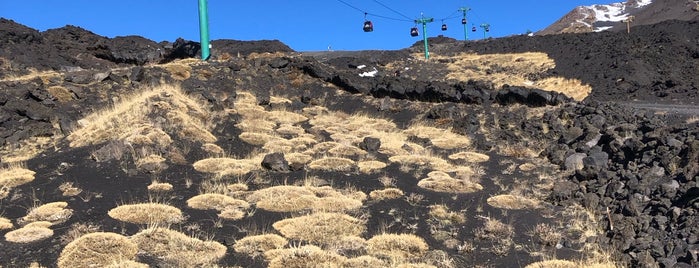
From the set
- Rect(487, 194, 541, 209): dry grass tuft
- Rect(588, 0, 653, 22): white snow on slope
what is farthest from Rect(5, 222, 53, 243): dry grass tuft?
Rect(588, 0, 653, 22): white snow on slope

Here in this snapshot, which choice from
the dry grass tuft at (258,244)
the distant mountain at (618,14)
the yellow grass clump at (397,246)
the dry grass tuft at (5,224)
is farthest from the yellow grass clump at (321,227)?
the distant mountain at (618,14)

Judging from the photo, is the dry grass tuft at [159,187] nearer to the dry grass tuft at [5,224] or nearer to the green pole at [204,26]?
the dry grass tuft at [5,224]

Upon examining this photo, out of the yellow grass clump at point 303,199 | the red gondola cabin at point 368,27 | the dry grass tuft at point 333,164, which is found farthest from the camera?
the red gondola cabin at point 368,27

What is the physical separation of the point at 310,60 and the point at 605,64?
18.9 meters

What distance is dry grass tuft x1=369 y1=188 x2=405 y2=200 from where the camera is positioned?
35.3ft

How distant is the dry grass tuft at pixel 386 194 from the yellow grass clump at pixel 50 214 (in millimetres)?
Result: 5467

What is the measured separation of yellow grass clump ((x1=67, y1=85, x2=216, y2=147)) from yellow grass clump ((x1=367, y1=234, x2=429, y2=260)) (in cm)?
739

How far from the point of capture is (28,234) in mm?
7895

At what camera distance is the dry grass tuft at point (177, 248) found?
7.15 m

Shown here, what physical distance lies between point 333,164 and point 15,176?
675cm

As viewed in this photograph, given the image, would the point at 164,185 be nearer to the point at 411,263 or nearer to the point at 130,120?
the point at 130,120

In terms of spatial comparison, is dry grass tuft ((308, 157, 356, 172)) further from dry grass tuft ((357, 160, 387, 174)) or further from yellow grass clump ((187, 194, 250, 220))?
yellow grass clump ((187, 194, 250, 220))

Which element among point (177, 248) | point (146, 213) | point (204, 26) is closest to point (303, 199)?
point (146, 213)

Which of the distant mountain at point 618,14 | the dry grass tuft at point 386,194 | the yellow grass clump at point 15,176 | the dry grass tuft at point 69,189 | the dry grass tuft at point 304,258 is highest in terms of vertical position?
the distant mountain at point 618,14
